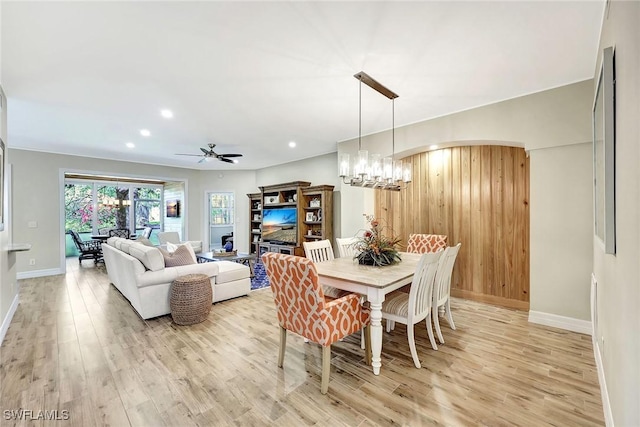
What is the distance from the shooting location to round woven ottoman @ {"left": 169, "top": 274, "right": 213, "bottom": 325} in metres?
3.32

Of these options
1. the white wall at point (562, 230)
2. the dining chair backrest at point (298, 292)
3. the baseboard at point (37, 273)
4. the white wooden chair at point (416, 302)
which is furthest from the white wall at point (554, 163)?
the baseboard at point (37, 273)

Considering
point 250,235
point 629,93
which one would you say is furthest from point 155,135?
point 629,93

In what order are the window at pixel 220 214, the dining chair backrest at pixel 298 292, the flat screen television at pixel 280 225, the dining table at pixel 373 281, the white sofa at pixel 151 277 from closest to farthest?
1. the dining chair backrest at pixel 298 292
2. the dining table at pixel 373 281
3. the white sofa at pixel 151 277
4. the flat screen television at pixel 280 225
5. the window at pixel 220 214

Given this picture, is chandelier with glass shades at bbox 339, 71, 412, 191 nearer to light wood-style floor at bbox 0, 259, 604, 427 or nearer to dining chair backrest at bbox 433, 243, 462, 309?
dining chair backrest at bbox 433, 243, 462, 309

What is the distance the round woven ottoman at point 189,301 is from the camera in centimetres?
332

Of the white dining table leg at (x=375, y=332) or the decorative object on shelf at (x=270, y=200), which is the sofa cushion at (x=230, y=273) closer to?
the white dining table leg at (x=375, y=332)

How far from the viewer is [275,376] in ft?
7.50

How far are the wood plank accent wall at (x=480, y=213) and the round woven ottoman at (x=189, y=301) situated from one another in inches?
128

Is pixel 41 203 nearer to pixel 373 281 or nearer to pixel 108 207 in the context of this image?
pixel 108 207

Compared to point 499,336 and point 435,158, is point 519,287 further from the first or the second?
point 435,158

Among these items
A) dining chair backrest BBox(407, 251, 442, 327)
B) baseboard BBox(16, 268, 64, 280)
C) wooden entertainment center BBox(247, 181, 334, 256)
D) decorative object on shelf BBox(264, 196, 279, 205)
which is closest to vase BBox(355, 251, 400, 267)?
dining chair backrest BBox(407, 251, 442, 327)

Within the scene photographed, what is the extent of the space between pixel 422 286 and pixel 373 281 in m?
0.49

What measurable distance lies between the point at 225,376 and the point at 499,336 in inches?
A: 109

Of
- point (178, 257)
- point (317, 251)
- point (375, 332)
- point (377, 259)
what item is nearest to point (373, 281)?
point (375, 332)
